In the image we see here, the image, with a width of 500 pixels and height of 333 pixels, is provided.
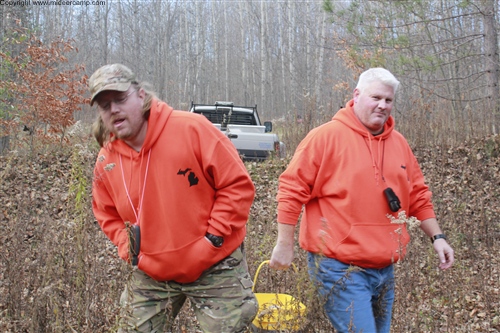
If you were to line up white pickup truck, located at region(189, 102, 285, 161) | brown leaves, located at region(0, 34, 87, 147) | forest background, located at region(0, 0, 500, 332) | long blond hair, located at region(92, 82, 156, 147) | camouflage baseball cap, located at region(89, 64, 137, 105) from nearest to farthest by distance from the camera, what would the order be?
camouflage baseball cap, located at region(89, 64, 137, 105) → long blond hair, located at region(92, 82, 156, 147) → forest background, located at region(0, 0, 500, 332) → brown leaves, located at region(0, 34, 87, 147) → white pickup truck, located at region(189, 102, 285, 161)

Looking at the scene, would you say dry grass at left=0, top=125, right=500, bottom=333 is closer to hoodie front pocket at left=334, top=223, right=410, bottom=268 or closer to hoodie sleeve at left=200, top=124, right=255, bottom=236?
hoodie front pocket at left=334, top=223, right=410, bottom=268

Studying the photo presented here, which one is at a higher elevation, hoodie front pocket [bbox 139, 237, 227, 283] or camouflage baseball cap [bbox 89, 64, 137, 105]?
camouflage baseball cap [bbox 89, 64, 137, 105]

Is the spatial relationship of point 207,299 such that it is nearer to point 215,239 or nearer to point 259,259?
point 215,239

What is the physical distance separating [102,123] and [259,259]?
9.70 feet

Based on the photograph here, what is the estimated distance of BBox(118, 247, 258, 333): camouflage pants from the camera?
8.86ft

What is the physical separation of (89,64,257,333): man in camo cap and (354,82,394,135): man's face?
80 cm

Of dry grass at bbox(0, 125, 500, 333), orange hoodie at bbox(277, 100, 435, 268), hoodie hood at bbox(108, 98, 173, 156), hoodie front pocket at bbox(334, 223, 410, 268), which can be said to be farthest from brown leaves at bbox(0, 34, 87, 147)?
hoodie front pocket at bbox(334, 223, 410, 268)

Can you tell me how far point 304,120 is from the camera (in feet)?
42.2

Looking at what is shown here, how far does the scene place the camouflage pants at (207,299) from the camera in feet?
8.86

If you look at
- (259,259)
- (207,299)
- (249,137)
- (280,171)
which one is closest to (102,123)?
(207,299)

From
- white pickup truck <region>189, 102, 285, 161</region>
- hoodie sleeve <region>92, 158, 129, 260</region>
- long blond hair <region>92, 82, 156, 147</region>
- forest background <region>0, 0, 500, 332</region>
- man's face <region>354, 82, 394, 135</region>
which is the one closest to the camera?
long blond hair <region>92, 82, 156, 147</region>

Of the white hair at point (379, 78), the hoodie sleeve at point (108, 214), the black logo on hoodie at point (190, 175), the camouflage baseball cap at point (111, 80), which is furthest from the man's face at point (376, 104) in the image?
the hoodie sleeve at point (108, 214)

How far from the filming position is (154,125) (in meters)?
2.71

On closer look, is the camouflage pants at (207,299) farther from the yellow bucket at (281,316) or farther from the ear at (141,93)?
the ear at (141,93)
